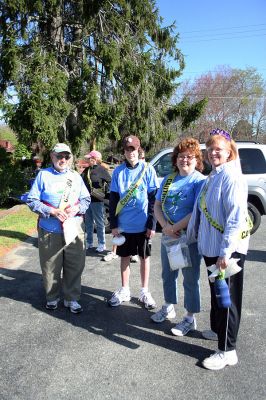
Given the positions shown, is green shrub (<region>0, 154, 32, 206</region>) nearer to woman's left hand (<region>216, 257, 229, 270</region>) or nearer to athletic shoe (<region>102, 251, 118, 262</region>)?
athletic shoe (<region>102, 251, 118, 262</region>)

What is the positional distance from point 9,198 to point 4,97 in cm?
441

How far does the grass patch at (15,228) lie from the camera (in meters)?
7.13

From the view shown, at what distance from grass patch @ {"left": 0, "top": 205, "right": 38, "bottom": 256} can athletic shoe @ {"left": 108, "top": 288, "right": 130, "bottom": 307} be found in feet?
9.67

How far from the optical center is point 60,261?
13.8 ft

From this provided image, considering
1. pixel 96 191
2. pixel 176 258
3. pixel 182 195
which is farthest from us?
pixel 96 191

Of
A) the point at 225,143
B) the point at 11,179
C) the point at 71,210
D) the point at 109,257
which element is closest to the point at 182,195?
the point at 225,143

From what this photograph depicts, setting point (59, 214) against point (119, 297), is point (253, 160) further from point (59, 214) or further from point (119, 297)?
point (59, 214)

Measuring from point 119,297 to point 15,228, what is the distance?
15.5 feet

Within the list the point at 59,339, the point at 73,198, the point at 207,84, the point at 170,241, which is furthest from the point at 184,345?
the point at 207,84

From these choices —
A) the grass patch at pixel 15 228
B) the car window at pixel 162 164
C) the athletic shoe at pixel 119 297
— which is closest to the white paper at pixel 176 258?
the athletic shoe at pixel 119 297

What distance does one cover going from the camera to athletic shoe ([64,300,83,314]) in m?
4.14

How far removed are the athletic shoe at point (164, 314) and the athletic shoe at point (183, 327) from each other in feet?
0.79

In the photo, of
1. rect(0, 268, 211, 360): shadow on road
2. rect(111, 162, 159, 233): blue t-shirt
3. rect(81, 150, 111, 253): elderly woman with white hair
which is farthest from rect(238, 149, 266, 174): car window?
rect(0, 268, 211, 360): shadow on road

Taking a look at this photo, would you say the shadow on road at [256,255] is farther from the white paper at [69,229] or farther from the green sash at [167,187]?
the white paper at [69,229]
